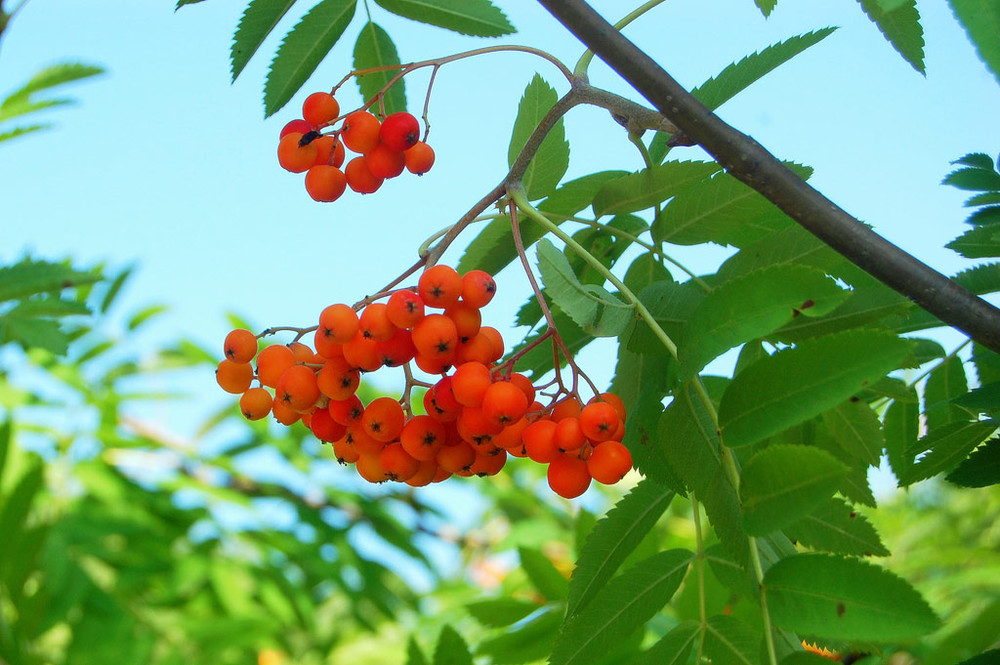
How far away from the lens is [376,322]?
3.28ft

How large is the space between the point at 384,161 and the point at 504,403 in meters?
0.44

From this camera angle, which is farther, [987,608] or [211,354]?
[211,354]

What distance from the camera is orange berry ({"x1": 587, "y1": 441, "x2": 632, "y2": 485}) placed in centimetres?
96

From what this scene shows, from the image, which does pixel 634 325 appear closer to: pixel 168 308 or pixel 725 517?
pixel 725 517

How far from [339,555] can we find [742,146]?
2.55 m

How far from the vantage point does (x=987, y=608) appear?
1.50m

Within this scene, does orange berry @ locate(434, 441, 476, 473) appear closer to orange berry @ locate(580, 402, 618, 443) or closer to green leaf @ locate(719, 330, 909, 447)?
orange berry @ locate(580, 402, 618, 443)

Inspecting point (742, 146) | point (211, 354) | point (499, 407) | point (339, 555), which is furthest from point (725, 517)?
point (211, 354)

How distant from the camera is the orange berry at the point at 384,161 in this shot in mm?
1215

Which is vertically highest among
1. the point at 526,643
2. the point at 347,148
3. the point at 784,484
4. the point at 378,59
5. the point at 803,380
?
the point at 378,59

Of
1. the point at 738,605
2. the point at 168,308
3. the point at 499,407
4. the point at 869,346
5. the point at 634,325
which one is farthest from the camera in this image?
the point at 168,308

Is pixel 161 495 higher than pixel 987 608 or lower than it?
higher

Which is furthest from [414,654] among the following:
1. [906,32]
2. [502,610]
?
[906,32]

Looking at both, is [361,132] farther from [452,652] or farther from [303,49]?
[452,652]
